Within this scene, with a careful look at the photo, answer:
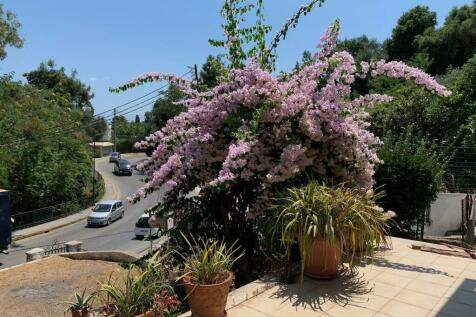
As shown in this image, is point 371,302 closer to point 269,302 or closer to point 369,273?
point 369,273

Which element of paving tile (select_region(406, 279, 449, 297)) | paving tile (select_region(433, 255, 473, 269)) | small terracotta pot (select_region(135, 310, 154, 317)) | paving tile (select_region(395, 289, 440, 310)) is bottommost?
paving tile (select_region(395, 289, 440, 310))

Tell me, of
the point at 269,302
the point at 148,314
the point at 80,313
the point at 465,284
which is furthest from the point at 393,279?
the point at 80,313

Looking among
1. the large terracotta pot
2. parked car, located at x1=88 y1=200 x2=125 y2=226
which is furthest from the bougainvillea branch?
parked car, located at x1=88 y1=200 x2=125 y2=226

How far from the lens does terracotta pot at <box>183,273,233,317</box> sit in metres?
3.58

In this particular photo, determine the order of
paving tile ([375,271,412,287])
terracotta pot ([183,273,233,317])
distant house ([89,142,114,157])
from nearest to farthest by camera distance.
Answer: terracotta pot ([183,273,233,317]) < paving tile ([375,271,412,287]) < distant house ([89,142,114,157])

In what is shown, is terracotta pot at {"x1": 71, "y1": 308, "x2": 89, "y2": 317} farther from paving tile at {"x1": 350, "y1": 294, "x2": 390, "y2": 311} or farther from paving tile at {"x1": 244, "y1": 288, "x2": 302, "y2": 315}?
paving tile at {"x1": 350, "y1": 294, "x2": 390, "y2": 311}

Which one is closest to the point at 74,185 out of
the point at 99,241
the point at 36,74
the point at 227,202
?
the point at 99,241

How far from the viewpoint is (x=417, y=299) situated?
4246 millimetres

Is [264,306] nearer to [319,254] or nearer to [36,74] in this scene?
[319,254]

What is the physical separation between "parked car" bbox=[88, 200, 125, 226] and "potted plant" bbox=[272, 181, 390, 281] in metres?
22.6

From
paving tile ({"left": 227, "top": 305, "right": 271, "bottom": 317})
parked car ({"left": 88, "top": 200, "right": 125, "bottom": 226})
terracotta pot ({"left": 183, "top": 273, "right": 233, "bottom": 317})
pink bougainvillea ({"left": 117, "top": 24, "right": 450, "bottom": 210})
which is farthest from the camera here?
parked car ({"left": 88, "top": 200, "right": 125, "bottom": 226})

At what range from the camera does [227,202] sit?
19.4 feet

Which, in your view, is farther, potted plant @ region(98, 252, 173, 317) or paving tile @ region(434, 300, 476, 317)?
paving tile @ region(434, 300, 476, 317)

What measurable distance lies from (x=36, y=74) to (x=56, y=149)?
3616 cm
